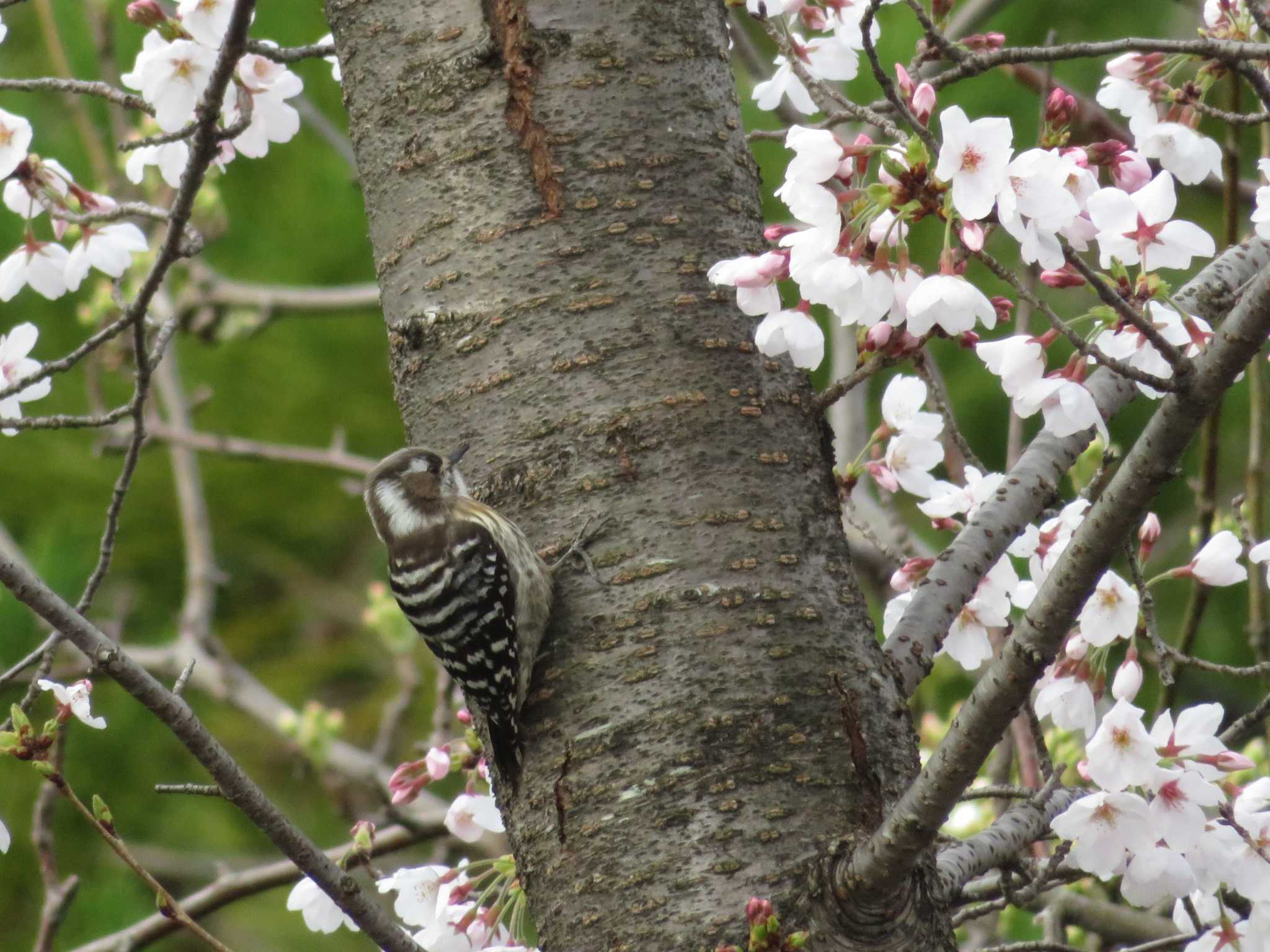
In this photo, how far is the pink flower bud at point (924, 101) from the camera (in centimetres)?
168

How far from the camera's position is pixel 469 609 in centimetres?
277

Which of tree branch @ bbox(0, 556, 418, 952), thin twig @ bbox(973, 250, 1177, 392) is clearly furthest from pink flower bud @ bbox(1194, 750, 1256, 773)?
tree branch @ bbox(0, 556, 418, 952)

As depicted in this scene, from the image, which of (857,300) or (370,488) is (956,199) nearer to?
(857,300)

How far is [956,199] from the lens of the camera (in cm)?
151

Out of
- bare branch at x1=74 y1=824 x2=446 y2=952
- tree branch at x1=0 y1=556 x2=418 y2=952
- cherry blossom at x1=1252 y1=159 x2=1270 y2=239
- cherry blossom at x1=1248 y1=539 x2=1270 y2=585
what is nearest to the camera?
tree branch at x1=0 y1=556 x2=418 y2=952

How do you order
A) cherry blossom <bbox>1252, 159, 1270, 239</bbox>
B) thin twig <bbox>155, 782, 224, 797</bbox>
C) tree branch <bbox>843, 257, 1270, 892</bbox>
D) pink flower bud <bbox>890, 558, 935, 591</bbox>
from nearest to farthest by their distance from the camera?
tree branch <bbox>843, 257, 1270, 892</bbox> < thin twig <bbox>155, 782, 224, 797</bbox> < cherry blossom <bbox>1252, 159, 1270, 239</bbox> < pink flower bud <bbox>890, 558, 935, 591</bbox>

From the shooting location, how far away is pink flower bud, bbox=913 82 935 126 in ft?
5.50

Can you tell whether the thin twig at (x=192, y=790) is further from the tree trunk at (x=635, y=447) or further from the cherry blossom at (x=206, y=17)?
the cherry blossom at (x=206, y=17)

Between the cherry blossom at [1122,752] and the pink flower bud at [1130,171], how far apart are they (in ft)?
2.27

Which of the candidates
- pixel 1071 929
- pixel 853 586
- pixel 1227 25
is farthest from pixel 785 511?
pixel 1071 929

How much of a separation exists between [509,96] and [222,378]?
5063 millimetres

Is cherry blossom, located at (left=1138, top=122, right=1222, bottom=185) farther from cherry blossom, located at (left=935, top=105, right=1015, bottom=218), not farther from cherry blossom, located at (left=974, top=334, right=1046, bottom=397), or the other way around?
cherry blossom, located at (left=935, top=105, right=1015, bottom=218)

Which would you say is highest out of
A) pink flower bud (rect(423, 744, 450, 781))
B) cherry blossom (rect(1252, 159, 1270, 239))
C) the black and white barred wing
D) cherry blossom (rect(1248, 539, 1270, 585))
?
cherry blossom (rect(1252, 159, 1270, 239))

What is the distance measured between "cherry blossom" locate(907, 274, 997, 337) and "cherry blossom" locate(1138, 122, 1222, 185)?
0.64 meters
